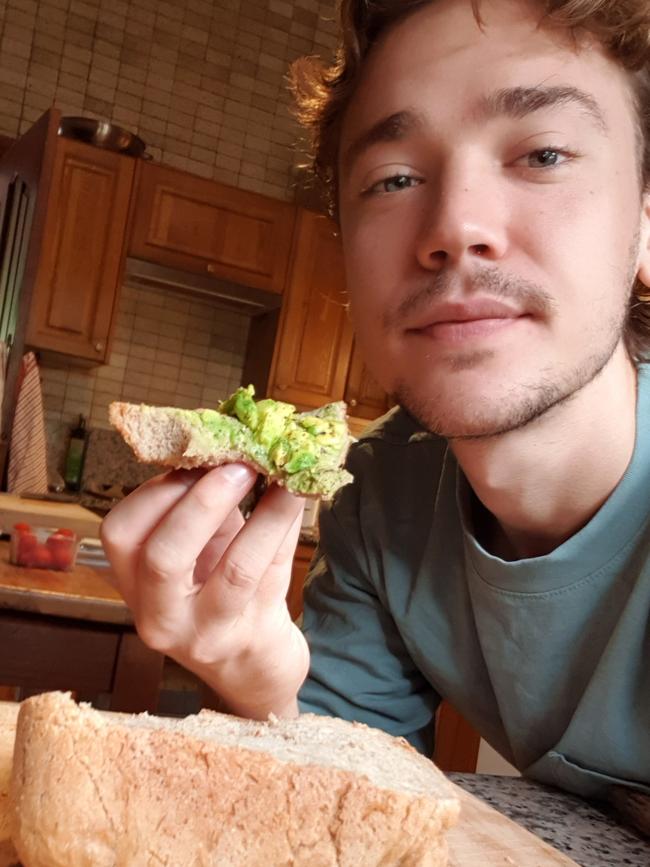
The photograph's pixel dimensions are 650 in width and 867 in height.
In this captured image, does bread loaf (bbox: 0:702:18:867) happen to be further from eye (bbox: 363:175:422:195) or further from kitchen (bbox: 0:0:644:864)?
kitchen (bbox: 0:0:644:864)

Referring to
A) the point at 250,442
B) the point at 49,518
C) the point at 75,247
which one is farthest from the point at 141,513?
the point at 75,247

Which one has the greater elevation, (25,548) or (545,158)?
(545,158)

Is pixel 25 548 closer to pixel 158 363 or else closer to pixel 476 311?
pixel 476 311

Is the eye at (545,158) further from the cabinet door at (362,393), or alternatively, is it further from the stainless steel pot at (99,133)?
the cabinet door at (362,393)

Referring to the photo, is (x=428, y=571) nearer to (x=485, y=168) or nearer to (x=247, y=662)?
(x=247, y=662)

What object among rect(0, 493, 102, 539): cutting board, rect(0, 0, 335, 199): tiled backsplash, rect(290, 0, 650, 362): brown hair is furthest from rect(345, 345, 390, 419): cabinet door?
rect(290, 0, 650, 362): brown hair

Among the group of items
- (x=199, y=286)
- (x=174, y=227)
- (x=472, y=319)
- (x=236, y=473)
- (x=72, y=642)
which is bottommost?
(x=72, y=642)

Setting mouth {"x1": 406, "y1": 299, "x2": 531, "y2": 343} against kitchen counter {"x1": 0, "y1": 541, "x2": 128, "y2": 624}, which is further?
kitchen counter {"x1": 0, "y1": 541, "x2": 128, "y2": 624}
